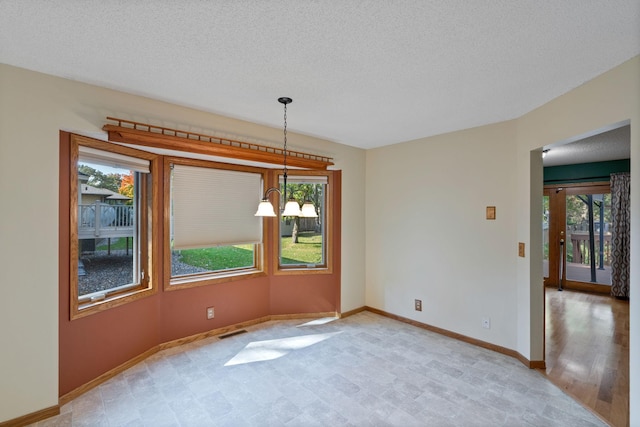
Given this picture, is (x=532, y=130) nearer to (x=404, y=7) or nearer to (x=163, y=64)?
(x=404, y=7)

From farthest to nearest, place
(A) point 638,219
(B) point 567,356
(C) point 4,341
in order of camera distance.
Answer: (B) point 567,356, (C) point 4,341, (A) point 638,219

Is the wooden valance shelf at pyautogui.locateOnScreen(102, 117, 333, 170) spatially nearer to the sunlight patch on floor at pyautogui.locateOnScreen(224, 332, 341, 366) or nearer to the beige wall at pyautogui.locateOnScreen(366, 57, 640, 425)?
the beige wall at pyautogui.locateOnScreen(366, 57, 640, 425)

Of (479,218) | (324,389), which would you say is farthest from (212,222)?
(479,218)

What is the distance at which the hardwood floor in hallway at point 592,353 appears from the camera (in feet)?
7.81

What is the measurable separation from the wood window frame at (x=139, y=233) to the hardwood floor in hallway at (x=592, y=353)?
4.05m

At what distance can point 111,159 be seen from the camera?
268cm

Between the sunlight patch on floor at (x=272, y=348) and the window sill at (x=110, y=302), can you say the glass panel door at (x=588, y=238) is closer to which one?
the sunlight patch on floor at (x=272, y=348)

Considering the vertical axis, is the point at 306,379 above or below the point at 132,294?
below

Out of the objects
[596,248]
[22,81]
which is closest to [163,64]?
[22,81]

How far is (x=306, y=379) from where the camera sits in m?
2.66

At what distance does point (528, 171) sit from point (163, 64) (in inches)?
133

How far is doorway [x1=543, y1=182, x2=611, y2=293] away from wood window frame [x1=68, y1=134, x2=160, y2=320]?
6.56 m

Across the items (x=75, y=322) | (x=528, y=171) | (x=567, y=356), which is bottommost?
(x=567, y=356)

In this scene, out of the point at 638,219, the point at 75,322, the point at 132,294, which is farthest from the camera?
the point at 132,294
